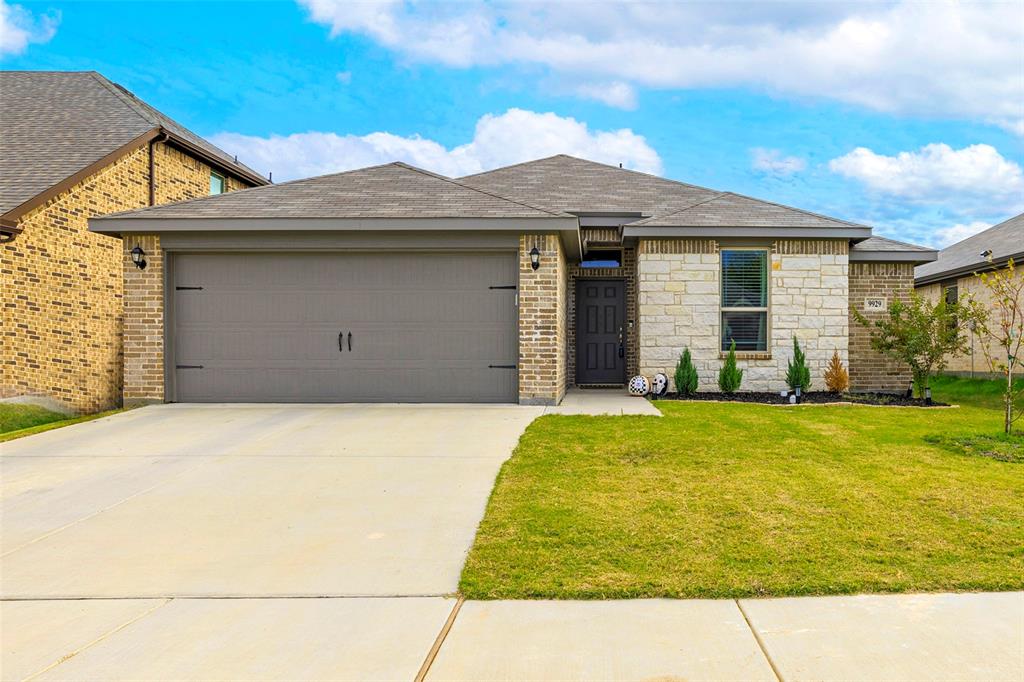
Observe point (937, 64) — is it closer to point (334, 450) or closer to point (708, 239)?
point (708, 239)

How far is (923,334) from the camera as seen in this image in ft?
33.9

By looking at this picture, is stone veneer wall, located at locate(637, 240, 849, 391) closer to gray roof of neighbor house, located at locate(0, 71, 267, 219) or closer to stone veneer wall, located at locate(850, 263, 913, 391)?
stone veneer wall, located at locate(850, 263, 913, 391)

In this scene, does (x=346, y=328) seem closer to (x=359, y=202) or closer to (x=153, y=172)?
(x=359, y=202)

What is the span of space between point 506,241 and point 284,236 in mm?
3399

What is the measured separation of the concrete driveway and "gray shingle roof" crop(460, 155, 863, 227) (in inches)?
249

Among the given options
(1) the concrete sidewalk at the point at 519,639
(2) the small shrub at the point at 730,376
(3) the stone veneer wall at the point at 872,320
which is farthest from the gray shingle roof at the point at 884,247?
(1) the concrete sidewalk at the point at 519,639

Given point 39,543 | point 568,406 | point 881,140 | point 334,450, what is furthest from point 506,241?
point 881,140

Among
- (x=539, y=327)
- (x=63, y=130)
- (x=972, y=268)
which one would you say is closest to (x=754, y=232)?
(x=539, y=327)

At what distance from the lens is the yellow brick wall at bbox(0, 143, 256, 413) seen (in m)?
10.5

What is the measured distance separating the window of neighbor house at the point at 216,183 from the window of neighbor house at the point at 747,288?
13.0m

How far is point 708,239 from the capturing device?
11.1 meters

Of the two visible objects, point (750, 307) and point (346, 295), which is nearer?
point (346, 295)

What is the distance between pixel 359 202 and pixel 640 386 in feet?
18.7

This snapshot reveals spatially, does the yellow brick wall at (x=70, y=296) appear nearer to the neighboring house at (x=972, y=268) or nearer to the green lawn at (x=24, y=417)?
the green lawn at (x=24, y=417)
